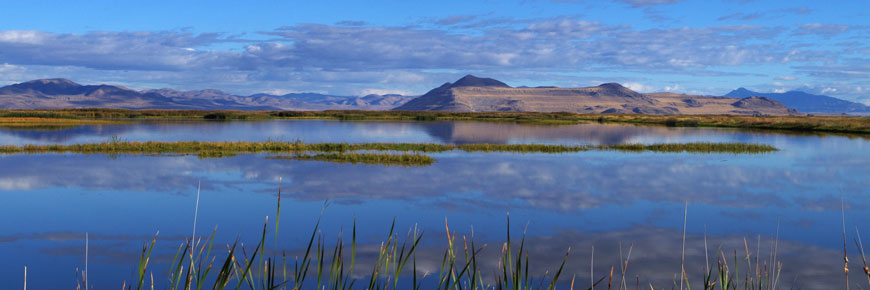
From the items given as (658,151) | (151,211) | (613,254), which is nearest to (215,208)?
(151,211)

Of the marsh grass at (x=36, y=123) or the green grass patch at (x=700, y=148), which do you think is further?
the marsh grass at (x=36, y=123)

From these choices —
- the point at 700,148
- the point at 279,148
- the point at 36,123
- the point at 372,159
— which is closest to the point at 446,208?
the point at 372,159

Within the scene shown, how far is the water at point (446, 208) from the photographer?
43.7 feet

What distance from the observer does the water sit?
43.7 feet

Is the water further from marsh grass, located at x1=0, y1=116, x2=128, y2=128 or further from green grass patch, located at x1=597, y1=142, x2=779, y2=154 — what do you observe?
marsh grass, located at x1=0, y1=116, x2=128, y2=128

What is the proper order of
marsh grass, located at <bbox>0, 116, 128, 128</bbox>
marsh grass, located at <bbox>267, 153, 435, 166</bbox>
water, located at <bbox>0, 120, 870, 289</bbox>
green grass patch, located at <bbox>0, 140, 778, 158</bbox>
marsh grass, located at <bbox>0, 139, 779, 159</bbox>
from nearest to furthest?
water, located at <bbox>0, 120, 870, 289</bbox> < marsh grass, located at <bbox>267, 153, 435, 166</bbox> < marsh grass, located at <bbox>0, 139, 779, 159</bbox> < green grass patch, located at <bbox>0, 140, 778, 158</bbox> < marsh grass, located at <bbox>0, 116, 128, 128</bbox>

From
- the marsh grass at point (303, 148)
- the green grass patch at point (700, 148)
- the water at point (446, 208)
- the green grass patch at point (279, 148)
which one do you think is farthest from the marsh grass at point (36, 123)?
the green grass patch at point (700, 148)

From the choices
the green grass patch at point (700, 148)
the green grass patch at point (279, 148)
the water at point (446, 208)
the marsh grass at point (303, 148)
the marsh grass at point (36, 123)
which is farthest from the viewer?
the marsh grass at point (36, 123)

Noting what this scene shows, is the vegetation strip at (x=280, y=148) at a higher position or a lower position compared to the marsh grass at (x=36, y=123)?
lower

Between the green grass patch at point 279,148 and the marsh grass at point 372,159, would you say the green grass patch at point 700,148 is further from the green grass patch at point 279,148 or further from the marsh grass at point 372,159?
the marsh grass at point 372,159

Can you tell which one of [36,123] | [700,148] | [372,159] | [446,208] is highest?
A: [36,123]

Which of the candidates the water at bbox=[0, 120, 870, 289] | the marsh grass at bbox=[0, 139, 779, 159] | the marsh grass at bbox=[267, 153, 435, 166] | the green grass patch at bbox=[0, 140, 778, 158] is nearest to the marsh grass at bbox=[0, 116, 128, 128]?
the green grass patch at bbox=[0, 140, 778, 158]

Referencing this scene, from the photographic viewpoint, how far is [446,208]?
63.1ft

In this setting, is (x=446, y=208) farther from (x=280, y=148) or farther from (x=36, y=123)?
(x=36, y=123)
